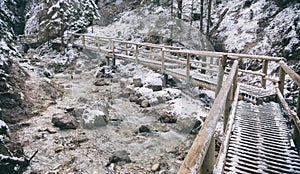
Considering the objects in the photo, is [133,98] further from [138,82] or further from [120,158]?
[120,158]

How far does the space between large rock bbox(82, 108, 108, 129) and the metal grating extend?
516 cm

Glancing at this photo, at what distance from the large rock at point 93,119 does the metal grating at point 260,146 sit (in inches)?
203

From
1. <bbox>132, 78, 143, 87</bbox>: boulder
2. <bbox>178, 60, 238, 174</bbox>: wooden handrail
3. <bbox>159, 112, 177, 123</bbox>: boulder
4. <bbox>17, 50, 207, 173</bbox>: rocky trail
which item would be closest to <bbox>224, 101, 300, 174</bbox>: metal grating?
<bbox>178, 60, 238, 174</bbox>: wooden handrail

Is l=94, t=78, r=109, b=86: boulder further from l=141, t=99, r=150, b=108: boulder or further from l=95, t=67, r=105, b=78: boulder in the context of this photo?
l=141, t=99, r=150, b=108: boulder

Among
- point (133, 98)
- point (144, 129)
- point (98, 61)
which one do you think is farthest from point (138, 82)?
point (98, 61)

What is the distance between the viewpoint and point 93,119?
29.1 ft

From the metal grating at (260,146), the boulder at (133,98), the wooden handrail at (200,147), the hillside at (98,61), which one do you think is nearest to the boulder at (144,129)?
the hillside at (98,61)

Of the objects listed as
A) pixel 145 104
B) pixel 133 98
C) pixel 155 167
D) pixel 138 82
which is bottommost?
pixel 155 167

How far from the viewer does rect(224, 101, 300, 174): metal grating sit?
9.63 feet

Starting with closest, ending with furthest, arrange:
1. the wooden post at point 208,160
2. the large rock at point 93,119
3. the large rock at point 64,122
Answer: the wooden post at point 208,160 < the large rock at point 64,122 < the large rock at point 93,119

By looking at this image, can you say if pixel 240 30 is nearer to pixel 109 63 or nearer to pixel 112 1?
pixel 109 63

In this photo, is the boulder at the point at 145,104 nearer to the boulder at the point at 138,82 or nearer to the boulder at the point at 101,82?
the boulder at the point at 138,82

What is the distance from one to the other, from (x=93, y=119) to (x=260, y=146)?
20.9 ft

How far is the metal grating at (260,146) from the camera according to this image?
2.94 meters
